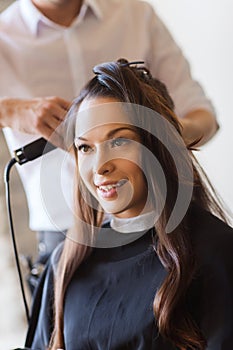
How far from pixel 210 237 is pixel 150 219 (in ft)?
0.36

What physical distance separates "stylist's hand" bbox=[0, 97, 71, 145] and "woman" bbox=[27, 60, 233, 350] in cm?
5

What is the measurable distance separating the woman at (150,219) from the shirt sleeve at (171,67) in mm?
281

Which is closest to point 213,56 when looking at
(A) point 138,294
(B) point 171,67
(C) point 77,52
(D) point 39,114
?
(B) point 171,67

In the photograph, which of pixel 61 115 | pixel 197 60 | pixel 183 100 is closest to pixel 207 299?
pixel 61 115

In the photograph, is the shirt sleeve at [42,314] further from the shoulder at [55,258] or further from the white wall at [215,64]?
the white wall at [215,64]

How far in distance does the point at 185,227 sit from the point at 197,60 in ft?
2.41

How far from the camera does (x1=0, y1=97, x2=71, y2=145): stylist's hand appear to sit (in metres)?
1.04

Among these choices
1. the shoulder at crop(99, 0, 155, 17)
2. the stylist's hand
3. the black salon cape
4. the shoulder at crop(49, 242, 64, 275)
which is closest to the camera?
the black salon cape

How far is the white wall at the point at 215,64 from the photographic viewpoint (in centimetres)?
145

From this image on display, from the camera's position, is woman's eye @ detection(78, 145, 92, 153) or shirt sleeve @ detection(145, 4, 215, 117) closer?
woman's eye @ detection(78, 145, 92, 153)

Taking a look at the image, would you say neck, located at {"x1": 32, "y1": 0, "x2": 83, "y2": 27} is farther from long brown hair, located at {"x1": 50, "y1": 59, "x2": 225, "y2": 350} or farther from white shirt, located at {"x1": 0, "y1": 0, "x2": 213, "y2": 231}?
long brown hair, located at {"x1": 50, "y1": 59, "x2": 225, "y2": 350}

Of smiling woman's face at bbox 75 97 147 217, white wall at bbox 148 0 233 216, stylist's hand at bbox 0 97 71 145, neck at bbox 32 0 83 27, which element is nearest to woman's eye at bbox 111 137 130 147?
smiling woman's face at bbox 75 97 147 217

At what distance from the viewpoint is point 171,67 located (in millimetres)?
1306

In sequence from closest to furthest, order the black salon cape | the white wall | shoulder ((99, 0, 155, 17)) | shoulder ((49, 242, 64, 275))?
1. the black salon cape
2. shoulder ((49, 242, 64, 275))
3. shoulder ((99, 0, 155, 17))
4. the white wall
